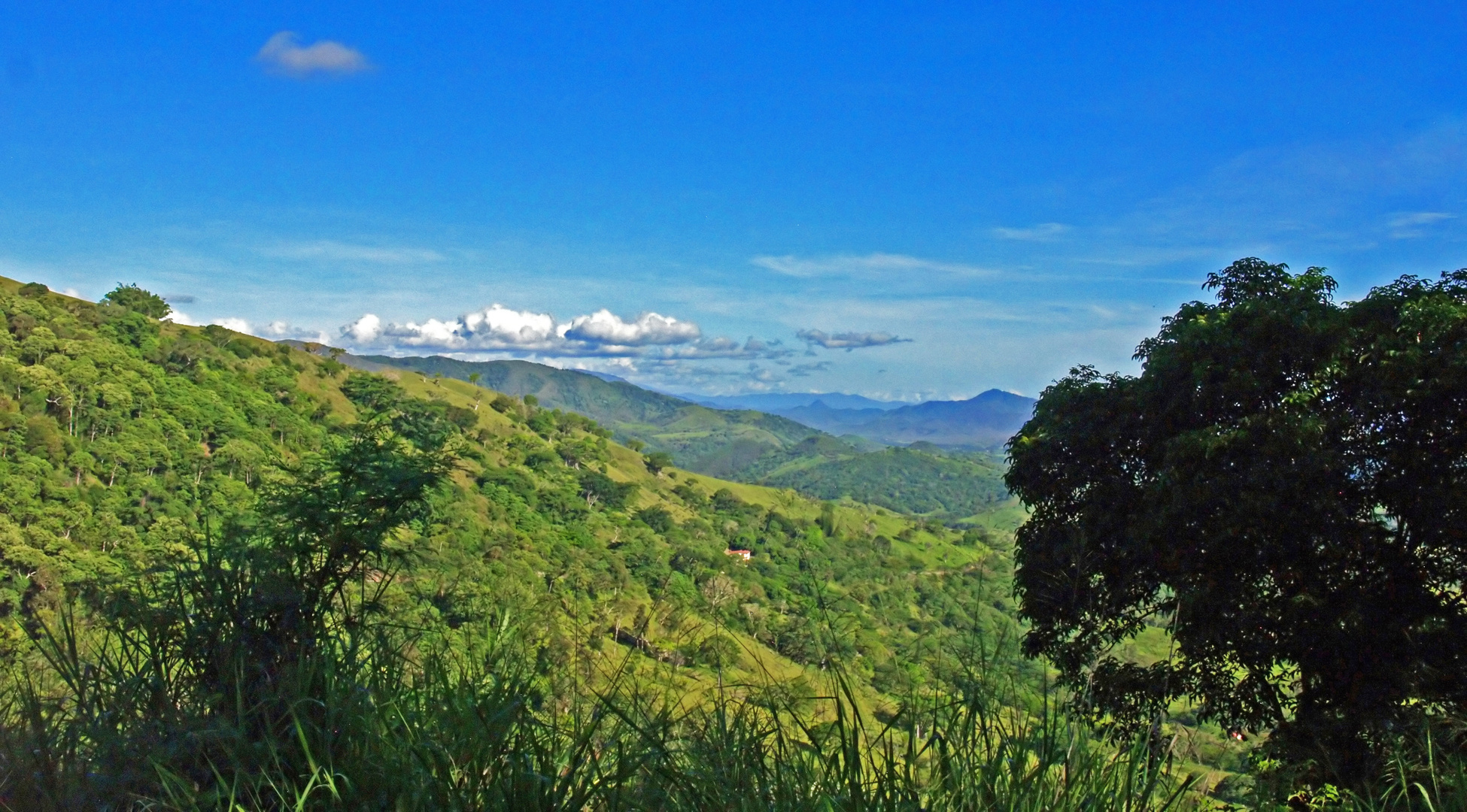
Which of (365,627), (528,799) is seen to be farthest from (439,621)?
(528,799)

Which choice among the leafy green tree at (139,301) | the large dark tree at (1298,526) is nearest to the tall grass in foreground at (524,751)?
the large dark tree at (1298,526)

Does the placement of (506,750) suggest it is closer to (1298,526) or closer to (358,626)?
(358,626)

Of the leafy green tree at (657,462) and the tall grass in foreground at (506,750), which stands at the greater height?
the tall grass in foreground at (506,750)

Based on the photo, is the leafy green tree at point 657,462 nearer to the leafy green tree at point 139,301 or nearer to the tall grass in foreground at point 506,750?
the leafy green tree at point 139,301

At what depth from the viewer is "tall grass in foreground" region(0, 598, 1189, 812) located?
8.19 ft

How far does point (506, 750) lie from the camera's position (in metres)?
2.66

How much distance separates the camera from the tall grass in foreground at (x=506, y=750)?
250 cm

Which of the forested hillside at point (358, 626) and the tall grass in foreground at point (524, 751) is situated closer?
the tall grass in foreground at point (524, 751)

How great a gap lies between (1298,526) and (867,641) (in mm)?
5688

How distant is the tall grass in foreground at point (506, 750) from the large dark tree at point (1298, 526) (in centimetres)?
590

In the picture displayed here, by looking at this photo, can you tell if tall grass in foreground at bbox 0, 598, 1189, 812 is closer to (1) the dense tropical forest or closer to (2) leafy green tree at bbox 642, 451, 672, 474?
(1) the dense tropical forest

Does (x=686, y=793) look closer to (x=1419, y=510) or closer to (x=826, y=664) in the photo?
(x=826, y=664)

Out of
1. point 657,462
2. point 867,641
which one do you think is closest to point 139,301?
point 657,462

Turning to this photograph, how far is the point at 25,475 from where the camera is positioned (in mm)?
50625
